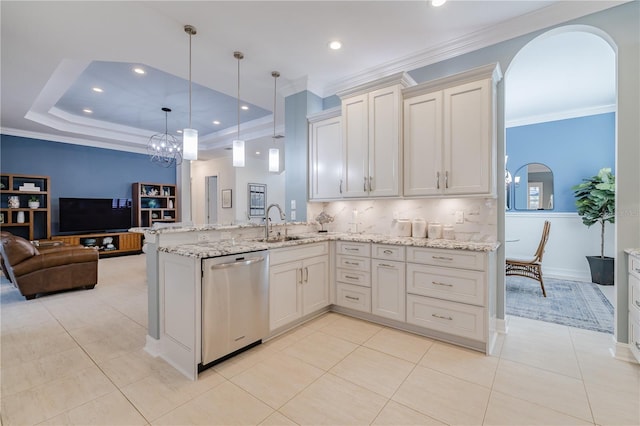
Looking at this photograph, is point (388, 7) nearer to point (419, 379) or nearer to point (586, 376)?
point (419, 379)

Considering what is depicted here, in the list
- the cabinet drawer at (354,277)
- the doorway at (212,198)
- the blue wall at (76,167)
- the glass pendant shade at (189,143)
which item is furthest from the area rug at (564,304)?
the blue wall at (76,167)

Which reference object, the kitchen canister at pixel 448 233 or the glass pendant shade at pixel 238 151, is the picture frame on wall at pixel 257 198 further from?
the kitchen canister at pixel 448 233

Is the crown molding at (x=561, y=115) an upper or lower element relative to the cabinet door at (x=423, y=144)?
upper

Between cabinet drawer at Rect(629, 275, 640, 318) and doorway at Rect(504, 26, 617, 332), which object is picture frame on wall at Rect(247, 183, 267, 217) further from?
cabinet drawer at Rect(629, 275, 640, 318)

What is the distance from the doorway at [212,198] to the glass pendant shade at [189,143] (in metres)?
6.49

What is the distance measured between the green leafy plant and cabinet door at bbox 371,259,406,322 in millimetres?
4026

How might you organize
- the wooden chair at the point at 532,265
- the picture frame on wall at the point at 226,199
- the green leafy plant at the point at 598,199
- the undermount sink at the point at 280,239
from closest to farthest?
the undermount sink at the point at 280,239 → the wooden chair at the point at 532,265 → the green leafy plant at the point at 598,199 → the picture frame on wall at the point at 226,199

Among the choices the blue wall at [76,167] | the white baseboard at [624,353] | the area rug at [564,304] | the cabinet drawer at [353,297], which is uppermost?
the blue wall at [76,167]

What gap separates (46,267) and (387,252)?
185 inches

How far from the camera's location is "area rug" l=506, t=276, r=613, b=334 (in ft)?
10.1

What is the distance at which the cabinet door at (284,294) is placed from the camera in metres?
2.64

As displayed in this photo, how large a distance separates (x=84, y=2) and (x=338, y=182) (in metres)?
2.96

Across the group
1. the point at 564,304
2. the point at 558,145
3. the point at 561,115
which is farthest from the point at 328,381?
the point at 561,115

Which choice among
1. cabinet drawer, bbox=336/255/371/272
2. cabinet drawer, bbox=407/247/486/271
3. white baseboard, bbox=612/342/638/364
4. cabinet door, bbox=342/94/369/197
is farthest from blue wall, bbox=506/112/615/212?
cabinet drawer, bbox=336/255/371/272
